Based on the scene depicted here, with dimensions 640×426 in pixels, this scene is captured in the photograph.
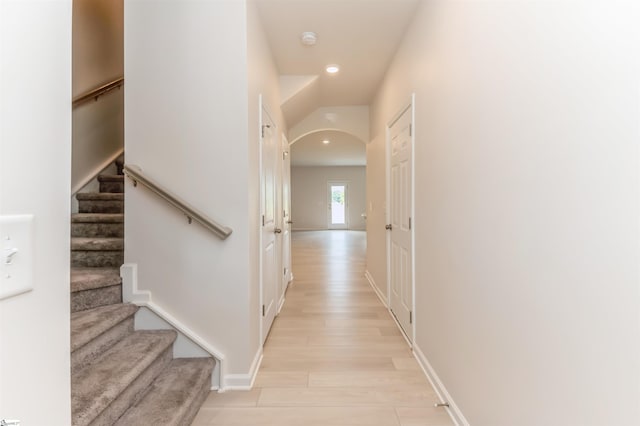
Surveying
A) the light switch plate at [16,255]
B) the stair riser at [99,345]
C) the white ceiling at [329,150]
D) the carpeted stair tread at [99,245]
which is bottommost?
the stair riser at [99,345]

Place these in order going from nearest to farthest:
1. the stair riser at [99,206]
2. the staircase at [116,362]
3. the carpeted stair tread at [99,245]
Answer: the staircase at [116,362] → the carpeted stair tread at [99,245] → the stair riser at [99,206]

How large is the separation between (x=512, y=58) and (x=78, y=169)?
3518 mm

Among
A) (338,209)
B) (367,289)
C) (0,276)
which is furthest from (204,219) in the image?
(338,209)

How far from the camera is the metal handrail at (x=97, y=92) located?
3.15 meters

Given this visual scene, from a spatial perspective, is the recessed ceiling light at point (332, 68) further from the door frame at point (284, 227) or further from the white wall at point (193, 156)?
the white wall at point (193, 156)

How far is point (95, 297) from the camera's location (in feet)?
6.65

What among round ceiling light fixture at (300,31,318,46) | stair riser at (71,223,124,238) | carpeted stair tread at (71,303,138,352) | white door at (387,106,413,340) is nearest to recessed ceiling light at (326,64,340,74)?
round ceiling light fixture at (300,31,318,46)

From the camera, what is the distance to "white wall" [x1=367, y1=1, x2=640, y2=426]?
853 millimetres

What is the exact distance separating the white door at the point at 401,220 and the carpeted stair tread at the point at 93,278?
6.88ft

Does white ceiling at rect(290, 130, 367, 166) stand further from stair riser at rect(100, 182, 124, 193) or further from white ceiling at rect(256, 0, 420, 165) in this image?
stair riser at rect(100, 182, 124, 193)

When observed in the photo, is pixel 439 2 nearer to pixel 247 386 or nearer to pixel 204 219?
pixel 204 219

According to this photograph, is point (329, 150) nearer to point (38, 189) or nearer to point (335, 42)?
point (335, 42)

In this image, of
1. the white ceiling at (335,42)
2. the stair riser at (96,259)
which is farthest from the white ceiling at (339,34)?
the stair riser at (96,259)

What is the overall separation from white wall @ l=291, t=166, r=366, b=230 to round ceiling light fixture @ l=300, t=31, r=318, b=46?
1106cm
